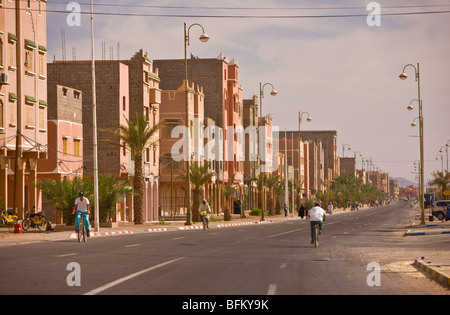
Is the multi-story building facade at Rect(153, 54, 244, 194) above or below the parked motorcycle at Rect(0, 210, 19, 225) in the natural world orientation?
above

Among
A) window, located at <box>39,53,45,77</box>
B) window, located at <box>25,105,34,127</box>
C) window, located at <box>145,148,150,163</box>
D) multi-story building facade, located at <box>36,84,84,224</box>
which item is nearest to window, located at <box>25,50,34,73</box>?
window, located at <box>39,53,45,77</box>

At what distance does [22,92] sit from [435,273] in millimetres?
36806

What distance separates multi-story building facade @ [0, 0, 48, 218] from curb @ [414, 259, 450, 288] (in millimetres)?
29706

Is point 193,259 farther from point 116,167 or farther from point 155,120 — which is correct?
point 155,120

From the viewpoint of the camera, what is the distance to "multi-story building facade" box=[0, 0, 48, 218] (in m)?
47.6

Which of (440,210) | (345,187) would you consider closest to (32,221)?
(440,210)

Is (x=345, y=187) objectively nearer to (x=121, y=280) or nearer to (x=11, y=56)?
(x=11, y=56)

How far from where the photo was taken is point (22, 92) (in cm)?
4969

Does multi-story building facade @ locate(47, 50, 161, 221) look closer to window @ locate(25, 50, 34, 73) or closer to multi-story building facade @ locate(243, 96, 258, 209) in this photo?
window @ locate(25, 50, 34, 73)

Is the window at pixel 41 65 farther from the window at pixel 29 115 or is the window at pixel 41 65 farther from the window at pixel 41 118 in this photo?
the window at pixel 29 115

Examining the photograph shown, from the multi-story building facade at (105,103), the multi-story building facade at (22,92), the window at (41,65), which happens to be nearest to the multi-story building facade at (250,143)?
the multi-story building facade at (105,103)

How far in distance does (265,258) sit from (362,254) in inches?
170

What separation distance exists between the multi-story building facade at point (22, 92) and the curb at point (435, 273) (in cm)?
2971
